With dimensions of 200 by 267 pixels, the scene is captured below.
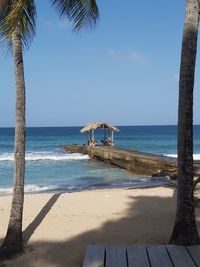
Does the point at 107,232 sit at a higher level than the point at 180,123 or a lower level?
lower

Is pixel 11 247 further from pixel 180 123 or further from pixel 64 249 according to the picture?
pixel 180 123

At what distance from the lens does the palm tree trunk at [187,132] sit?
→ 21.5ft

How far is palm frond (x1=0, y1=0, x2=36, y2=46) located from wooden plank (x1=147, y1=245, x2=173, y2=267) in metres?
3.99

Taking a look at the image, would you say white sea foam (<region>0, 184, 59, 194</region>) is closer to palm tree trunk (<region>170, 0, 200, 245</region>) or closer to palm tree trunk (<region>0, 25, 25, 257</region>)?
palm tree trunk (<region>0, 25, 25, 257</region>)

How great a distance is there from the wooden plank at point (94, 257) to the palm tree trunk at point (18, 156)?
172cm

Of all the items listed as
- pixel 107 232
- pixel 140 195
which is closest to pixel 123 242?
pixel 107 232

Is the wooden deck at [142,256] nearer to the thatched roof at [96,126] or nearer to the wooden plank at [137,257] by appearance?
the wooden plank at [137,257]

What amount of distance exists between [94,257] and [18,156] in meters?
2.38

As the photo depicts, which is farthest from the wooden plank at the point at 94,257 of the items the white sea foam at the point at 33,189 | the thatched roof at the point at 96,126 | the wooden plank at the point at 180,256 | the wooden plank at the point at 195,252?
the thatched roof at the point at 96,126

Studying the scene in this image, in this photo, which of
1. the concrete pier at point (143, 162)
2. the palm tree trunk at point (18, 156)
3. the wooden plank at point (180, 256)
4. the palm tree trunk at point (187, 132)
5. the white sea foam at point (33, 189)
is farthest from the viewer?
the concrete pier at point (143, 162)

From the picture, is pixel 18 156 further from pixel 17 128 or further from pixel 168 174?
pixel 168 174

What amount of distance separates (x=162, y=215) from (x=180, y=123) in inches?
179

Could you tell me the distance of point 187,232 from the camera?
665cm

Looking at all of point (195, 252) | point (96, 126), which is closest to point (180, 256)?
point (195, 252)
